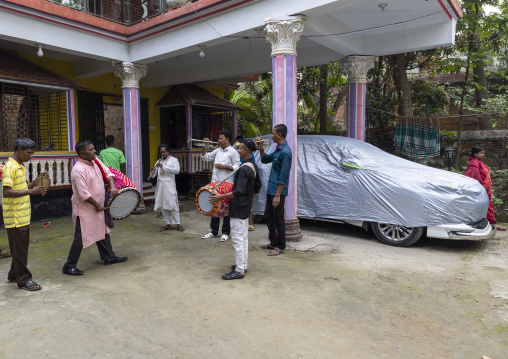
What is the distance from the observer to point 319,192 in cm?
617

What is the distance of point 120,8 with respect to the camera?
9.35 m

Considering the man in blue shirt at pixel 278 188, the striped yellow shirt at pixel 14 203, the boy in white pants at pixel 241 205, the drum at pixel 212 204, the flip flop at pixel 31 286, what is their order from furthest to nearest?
1. the man in blue shirt at pixel 278 188
2. the drum at pixel 212 204
3. the boy in white pants at pixel 241 205
4. the flip flop at pixel 31 286
5. the striped yellow shirt at pixel 14 203

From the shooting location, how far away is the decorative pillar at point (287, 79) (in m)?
5.68

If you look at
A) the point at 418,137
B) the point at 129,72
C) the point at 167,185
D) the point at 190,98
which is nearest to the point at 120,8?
the point at 129,72

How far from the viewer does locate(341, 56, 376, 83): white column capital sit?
26.8ft

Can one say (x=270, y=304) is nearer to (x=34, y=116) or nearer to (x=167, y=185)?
(x=167, y=185)

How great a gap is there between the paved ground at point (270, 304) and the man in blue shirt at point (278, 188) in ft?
0.98

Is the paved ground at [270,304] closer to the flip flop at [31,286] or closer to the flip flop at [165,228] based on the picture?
the flip flop at [31,286]

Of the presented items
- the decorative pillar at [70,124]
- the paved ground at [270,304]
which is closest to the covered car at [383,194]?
the paved ground at [270,304]

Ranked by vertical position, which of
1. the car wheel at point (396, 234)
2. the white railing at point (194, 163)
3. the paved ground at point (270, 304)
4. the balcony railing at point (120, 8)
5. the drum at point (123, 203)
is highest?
the balcony railing at point (120, 8)

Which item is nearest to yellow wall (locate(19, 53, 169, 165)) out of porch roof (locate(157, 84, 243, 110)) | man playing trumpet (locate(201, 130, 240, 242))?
porch roof (locate(157, 84, 243, 110))

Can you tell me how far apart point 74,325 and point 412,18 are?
7132 millimetres

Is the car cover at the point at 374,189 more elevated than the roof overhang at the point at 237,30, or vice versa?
the roof overhang at the point at 237,30

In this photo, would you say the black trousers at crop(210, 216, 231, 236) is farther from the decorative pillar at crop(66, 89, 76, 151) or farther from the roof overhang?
the decorative pillar at crop(66, 89, 76, 151)
